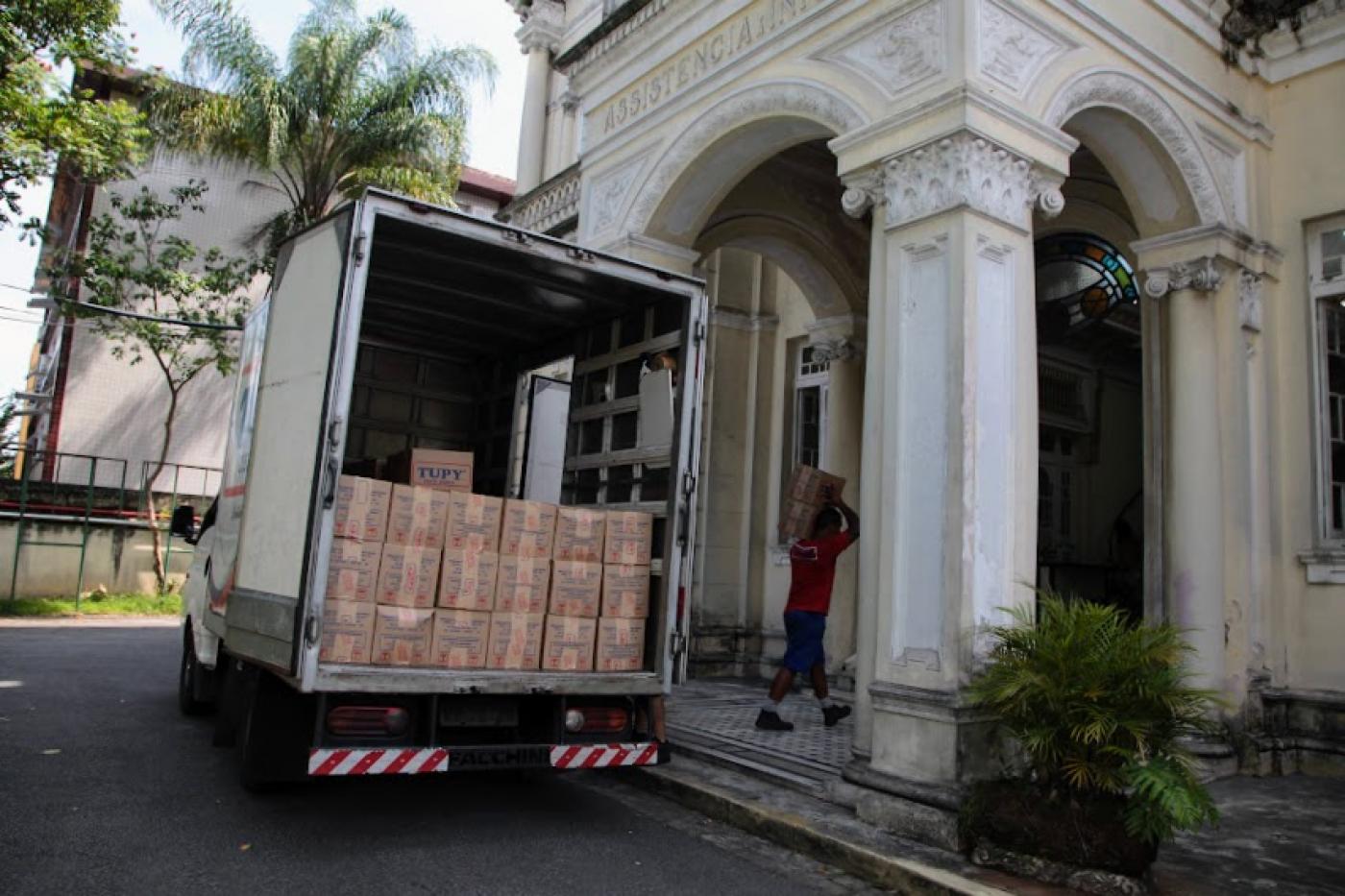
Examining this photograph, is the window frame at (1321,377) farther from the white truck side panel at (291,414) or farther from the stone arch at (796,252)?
the white truck side panel at (291,414)

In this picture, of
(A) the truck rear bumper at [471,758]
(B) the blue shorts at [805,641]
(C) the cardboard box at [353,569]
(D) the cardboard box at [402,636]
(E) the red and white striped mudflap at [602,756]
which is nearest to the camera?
(A) the truck rear bumper at [471,758]

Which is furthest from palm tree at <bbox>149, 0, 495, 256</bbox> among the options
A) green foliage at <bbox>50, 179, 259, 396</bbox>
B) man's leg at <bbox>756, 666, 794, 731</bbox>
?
man's leg at <bbox>756, 666, 794, 731</bbox>

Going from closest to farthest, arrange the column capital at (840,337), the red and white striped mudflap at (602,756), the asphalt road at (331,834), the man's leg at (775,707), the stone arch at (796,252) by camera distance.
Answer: the asphalt road at (331,834), the red and white striped mudflap at (602,756), the man's leg at (775,707), the stone arch at (796,252), the column capital at (840,337)

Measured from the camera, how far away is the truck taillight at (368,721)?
469cm

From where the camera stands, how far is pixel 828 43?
6730 mm

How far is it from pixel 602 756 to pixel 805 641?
2.75 meters

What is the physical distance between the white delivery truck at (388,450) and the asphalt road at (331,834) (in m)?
0.36

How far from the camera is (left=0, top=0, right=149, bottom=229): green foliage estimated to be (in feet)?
34.2

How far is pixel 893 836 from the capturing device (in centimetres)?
495

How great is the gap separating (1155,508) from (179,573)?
18543mm

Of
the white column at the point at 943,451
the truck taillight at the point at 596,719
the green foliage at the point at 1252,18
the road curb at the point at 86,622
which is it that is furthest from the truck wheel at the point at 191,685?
the green foliage at the point at 1252,18

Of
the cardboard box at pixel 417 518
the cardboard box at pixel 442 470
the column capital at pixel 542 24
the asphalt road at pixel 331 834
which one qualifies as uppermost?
the column capital at pixel 542 24

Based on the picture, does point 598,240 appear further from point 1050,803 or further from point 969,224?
point 1050,803

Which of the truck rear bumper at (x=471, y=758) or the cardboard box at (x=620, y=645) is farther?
the cardboard box at (x=620, y=645)
